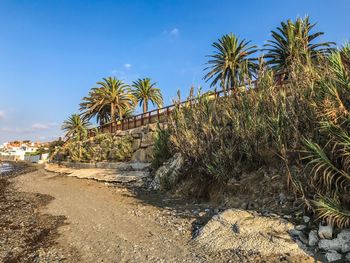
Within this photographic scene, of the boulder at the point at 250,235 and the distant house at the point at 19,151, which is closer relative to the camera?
the boulder at the point at 250,235

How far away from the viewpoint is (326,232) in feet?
17.9

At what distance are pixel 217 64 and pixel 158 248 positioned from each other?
33.2 meters

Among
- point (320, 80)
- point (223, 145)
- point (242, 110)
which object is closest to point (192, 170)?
point (223, 145)

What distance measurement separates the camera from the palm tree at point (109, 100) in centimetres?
4419

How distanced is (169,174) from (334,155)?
833cm

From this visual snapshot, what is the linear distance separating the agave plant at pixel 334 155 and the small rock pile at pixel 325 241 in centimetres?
23

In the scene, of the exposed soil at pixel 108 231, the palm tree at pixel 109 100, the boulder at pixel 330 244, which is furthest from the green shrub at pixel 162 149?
the palm tree at pixel 109 100

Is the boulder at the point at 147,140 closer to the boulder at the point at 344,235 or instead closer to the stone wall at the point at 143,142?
the stone wall at the point at 143,142

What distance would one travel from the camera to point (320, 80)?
6961 millimetres

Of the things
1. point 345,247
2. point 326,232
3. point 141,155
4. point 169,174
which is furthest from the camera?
point 141,155

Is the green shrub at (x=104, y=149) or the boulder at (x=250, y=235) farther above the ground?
the green shrub at (x=104, y=149)

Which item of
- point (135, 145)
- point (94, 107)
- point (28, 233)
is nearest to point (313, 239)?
point (28, 233)

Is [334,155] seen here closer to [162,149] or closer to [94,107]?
[162,149]

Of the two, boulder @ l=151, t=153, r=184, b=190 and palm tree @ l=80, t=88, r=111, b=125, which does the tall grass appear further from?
palm tree @ l=80, t=88, r=111, b=125
